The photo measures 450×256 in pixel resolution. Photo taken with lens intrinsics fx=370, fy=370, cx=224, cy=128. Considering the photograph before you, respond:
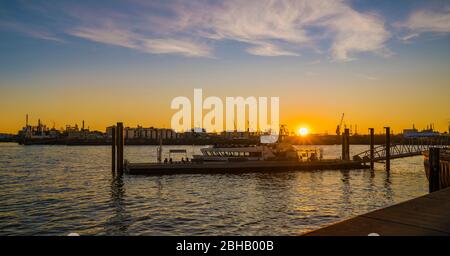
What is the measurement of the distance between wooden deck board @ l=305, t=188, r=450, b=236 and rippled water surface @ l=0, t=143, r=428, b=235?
34.2 feet

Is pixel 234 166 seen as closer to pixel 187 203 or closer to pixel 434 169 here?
pixel 187 203

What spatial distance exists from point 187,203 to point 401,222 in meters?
22.9

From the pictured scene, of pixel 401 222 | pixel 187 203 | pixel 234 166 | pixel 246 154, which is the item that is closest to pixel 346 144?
pixel 246 154

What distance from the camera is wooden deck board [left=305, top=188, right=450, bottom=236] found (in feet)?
27.9

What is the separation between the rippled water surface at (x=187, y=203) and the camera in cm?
2244

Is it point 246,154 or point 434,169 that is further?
point 246,154

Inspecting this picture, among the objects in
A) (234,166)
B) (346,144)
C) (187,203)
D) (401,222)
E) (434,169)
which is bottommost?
(187,203)

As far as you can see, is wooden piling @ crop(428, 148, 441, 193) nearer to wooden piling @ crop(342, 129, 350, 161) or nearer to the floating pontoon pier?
the floating pontoon pier

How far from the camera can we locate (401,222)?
379 inches

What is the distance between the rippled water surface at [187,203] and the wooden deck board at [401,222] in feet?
34.2

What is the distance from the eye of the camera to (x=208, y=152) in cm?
6538

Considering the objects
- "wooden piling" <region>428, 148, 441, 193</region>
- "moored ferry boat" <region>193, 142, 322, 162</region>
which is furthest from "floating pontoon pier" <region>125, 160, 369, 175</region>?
"wooden piling" <region>428, 148, 441, 193</region>

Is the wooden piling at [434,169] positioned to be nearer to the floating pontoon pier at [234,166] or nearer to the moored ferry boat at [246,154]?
the floating pontoon pier at [234,166]
